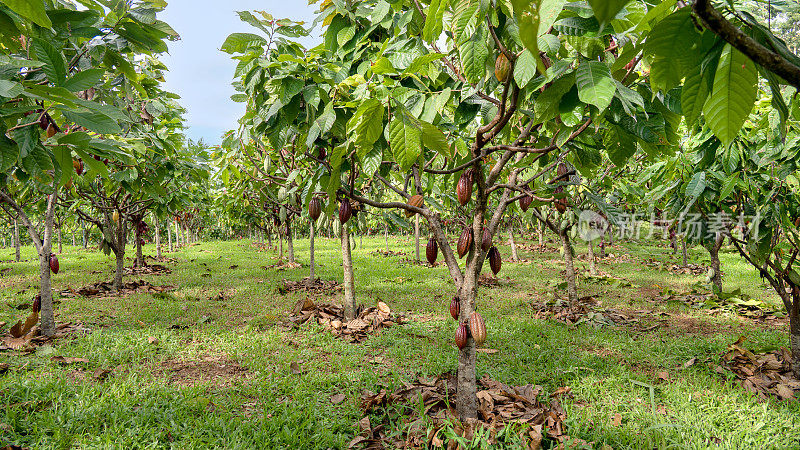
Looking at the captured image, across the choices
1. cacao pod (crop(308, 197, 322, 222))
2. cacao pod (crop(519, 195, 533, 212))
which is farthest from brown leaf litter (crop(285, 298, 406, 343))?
cacao pod (crop(519, 195, 533, 212))

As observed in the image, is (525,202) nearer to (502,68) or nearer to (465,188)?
(465,188)

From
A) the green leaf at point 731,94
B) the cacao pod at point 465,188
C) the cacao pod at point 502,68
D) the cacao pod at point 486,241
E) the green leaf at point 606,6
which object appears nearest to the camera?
the green leaf at point 606,6

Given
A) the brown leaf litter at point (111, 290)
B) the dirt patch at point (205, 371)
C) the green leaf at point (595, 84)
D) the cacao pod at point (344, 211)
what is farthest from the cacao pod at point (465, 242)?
the brown leaf litter at point (111, 290)

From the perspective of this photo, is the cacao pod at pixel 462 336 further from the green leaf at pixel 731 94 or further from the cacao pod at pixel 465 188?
the green leaf at pixel 731 94

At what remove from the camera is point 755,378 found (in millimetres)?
3551

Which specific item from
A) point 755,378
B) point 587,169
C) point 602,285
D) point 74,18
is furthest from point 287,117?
point 602,285

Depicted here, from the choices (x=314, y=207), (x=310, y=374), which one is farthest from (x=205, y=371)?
(x=314, y=207)

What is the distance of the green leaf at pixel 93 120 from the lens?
4.35 ft

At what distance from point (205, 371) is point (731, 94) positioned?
13.9 ft

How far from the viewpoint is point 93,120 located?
4.39ft

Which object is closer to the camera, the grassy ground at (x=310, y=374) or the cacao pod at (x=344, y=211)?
the cacao pod at (x=344, y=211)

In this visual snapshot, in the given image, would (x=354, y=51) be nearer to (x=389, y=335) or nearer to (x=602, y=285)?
(x=389, y=335)

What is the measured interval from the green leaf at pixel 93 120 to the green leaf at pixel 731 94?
1579 millimetres

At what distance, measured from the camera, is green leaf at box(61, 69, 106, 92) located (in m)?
1.41
